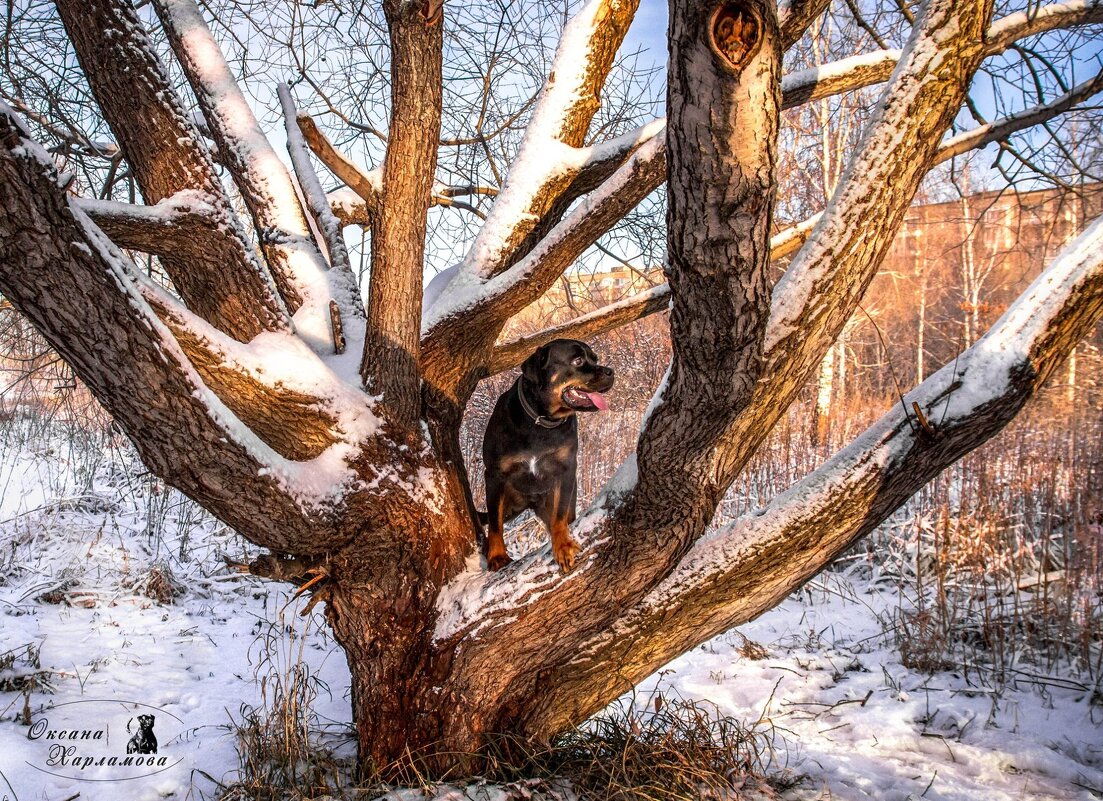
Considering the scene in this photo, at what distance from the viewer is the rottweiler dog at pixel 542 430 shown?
3209 millimetres

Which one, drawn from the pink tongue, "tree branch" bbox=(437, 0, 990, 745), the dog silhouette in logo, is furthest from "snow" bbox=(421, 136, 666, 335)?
the dog silhouette in logo

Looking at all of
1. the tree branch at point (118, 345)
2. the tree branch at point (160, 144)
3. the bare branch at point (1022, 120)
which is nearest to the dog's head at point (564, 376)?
the tree branch at point (160, 144)

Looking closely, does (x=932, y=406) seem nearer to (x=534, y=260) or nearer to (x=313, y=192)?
(x=534, y=260)

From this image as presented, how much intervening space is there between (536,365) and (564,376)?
0.53 ft

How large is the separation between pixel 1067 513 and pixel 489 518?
4362 millimetres

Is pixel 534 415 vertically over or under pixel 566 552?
over

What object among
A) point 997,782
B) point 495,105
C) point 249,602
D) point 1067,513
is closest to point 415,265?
point 495,105

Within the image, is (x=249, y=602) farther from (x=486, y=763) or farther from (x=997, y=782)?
(x=997, y=782)

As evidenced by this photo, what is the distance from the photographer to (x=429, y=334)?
3.06m

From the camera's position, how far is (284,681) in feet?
11.1

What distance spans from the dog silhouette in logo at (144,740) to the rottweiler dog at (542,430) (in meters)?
1.80

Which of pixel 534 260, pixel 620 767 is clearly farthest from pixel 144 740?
pixel 534 260
